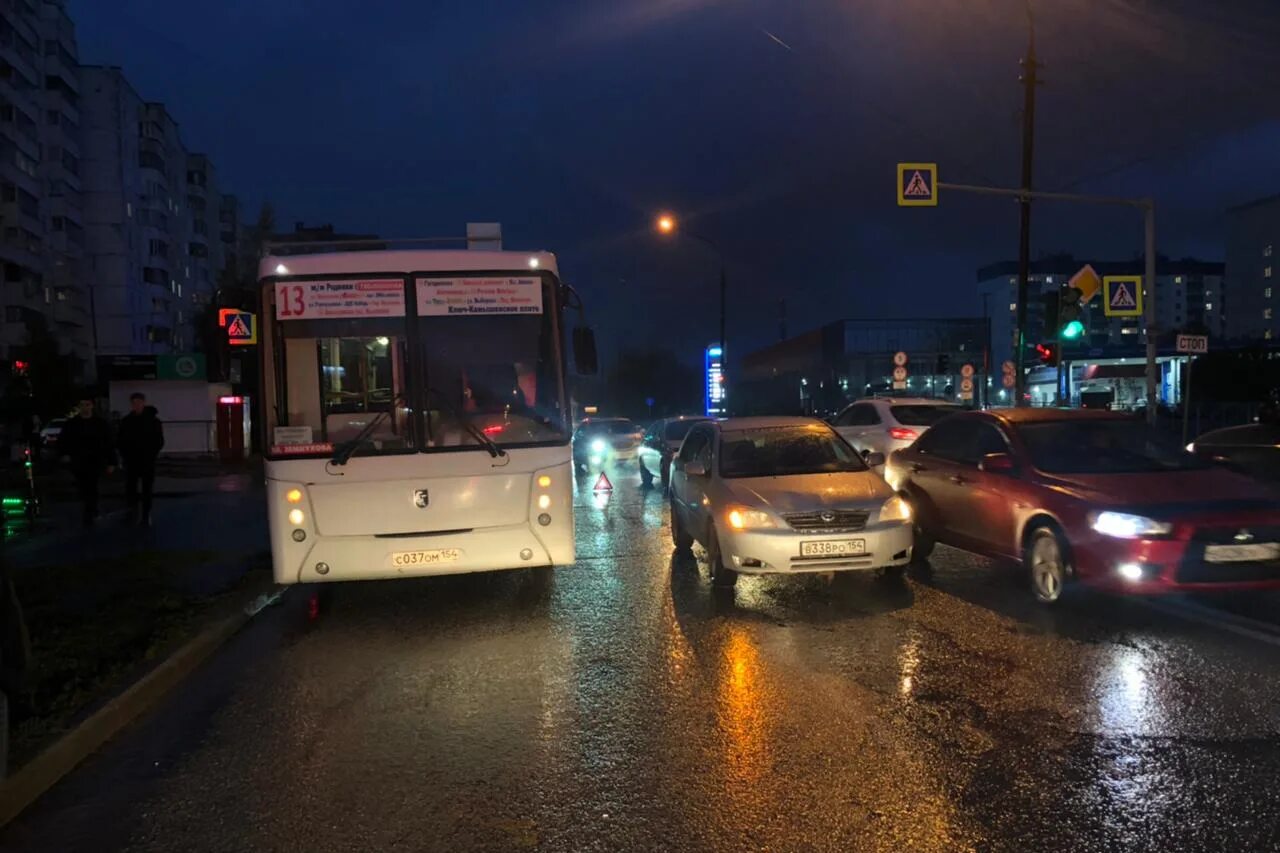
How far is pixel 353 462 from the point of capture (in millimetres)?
7945

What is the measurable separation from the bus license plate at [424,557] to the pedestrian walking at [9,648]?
3.63 metres

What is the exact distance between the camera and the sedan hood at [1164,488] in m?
7.68

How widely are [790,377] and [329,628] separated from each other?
2666 inches

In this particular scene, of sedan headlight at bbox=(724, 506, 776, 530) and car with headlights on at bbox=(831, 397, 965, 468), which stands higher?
car with headlights on at bbox=(831, 397, 965, 468)

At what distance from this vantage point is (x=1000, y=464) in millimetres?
8781

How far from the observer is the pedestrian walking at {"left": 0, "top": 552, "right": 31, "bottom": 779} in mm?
4328

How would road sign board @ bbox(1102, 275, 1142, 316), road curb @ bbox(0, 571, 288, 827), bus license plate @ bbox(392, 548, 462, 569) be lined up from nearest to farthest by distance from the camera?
road curb @ bbox(0, 571, 288, 827)
bus license plate @ bbox(392, 548, 462, 569)
road sign board @ bbox(1102, 275, 1142, 316)

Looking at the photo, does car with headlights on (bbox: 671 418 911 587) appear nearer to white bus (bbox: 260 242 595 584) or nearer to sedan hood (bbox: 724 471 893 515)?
sedan hood (bbox: 724 471 893 515)

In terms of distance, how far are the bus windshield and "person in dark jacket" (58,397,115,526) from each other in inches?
342

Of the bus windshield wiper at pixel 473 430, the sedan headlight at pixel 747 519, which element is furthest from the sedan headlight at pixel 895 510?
the bus windshield wiper at pixel 473 430

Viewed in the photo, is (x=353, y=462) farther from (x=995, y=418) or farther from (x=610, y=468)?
(x=610, y=468)

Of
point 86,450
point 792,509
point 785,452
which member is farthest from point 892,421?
point 86,450

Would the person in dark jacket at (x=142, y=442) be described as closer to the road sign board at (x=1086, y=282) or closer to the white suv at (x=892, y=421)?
the white suv at (x=892, y=421)

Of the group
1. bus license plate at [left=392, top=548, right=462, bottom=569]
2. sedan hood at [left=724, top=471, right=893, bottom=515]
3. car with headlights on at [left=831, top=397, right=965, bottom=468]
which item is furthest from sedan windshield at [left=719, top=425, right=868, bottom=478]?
car with headlights on at [left=831, top=397, right=965, bottom=468]
